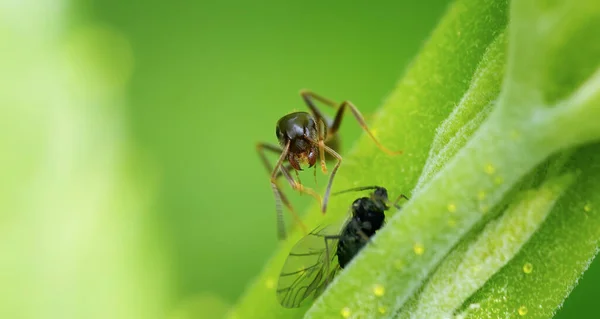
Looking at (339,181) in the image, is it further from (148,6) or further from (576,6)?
(148,6)

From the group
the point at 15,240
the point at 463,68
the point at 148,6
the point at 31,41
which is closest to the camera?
the point at 463,68

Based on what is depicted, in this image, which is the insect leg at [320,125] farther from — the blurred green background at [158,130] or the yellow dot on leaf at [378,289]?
the yellow dot on leaf at [378,289]

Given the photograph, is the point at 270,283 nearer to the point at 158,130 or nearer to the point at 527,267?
the point at 527,267

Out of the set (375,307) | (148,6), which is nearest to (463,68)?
(375,307)

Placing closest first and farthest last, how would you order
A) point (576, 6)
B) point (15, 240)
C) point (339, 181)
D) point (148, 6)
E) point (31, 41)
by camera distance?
point (576, 6), point (339, 181), point (15, 240), point (31, 41), point (148, 6)

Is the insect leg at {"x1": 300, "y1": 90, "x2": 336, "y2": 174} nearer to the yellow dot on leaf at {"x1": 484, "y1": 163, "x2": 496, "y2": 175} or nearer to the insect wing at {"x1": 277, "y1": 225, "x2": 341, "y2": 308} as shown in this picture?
the insect wing at {"x1": 277, "y1": 225, "x2": 341, "y2": 308}
